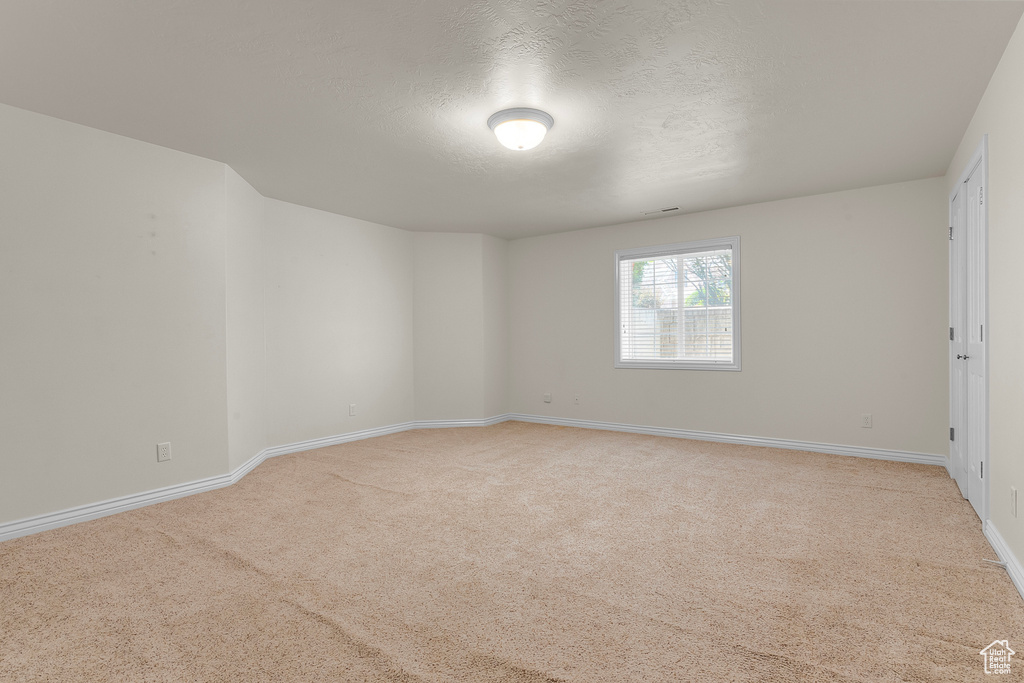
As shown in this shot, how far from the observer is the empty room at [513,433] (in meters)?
2.03

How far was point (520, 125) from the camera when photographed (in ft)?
10.1

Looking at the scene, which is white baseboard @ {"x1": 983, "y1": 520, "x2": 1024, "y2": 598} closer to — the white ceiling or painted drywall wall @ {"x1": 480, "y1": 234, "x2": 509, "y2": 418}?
the white ceiling

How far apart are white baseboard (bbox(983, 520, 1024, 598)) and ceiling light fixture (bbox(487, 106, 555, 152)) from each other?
125 inches

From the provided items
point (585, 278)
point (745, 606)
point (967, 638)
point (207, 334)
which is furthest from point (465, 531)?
point (585, 278)

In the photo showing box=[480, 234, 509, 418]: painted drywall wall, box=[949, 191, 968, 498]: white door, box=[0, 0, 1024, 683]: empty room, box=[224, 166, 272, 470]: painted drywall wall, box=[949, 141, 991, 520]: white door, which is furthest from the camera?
box=[480, 234, 509, 418]: painted drywall wall

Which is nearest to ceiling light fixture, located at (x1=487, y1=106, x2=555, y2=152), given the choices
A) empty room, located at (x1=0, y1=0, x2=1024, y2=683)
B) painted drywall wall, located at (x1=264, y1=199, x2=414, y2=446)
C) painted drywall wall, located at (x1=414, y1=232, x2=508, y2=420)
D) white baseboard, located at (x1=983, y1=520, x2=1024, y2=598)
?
empty room, located at (x1=0, y1=0, x2=1024, y2=683)

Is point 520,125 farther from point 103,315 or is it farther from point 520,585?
point 103,315

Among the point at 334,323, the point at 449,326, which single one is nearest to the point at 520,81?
the point at 334,323

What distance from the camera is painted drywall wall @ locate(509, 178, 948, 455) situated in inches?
175

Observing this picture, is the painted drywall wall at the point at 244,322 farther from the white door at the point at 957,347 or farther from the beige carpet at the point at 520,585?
the white door at the point at 957,347

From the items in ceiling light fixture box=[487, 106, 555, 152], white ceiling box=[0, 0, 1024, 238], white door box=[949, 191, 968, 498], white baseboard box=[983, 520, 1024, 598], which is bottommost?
white baseboard box=[983, 520, 1024, 598]

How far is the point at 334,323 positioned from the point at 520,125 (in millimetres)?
3273

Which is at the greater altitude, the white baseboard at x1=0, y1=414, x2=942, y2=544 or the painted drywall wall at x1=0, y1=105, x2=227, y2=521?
→ the painted drywall wall at x1=0, y1=105, x2=227, y2=521

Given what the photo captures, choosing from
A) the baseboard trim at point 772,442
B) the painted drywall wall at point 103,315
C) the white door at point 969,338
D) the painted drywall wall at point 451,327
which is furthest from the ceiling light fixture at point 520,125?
the baseboard trim at point 772,442
